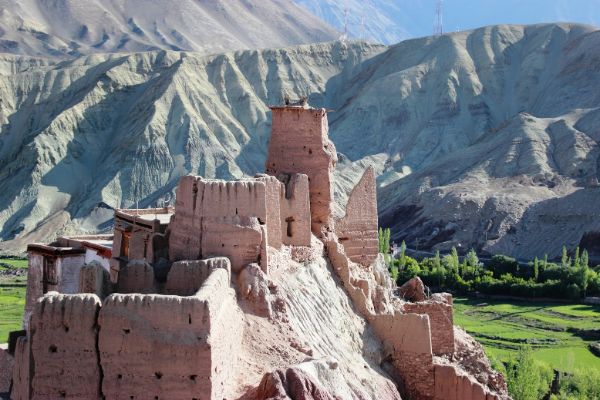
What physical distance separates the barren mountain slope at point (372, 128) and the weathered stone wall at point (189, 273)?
66.3 metres

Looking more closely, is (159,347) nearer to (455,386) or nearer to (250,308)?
(250,308)

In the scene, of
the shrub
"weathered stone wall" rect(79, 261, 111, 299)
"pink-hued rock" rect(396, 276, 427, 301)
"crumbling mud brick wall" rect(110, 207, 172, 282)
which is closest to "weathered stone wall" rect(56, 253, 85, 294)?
"crumbling mud brick wall" rect(110, 207, 172, 282)

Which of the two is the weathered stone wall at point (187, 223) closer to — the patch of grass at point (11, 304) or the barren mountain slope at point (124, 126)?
the patch of grass at point (11, 304)

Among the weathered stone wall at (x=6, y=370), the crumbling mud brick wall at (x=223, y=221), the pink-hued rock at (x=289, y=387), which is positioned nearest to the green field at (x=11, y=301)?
the weathered stone wall at (x=6, y=370)

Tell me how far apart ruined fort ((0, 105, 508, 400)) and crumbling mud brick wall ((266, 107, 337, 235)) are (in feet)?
0.11

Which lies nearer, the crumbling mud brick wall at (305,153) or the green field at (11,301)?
the crumbling mud brick wall at (305,153)

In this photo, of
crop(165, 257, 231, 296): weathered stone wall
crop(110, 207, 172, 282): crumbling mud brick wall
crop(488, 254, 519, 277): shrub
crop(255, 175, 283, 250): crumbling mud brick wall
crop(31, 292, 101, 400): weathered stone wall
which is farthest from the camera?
crop(488, 254, 519, 277): shrub

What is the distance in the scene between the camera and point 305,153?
26219 mm

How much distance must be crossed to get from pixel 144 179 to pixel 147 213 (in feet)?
254

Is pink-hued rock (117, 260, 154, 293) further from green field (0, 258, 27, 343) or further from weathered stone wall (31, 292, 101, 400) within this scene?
green field (0, 258, 27, 343)

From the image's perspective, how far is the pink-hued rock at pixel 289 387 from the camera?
17109 mm

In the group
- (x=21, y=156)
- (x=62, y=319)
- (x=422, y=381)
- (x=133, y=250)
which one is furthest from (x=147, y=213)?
(x=21, y=156)

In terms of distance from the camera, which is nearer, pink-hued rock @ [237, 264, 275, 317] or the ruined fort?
the ruined fort

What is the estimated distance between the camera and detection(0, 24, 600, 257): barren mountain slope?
305ft
